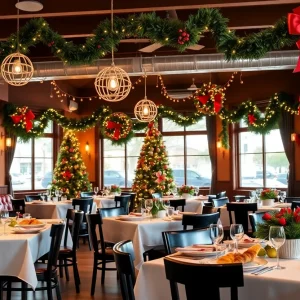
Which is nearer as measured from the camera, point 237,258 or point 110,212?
point 237,258

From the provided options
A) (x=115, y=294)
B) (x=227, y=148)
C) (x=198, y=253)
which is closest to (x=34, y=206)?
(x=115, y=294)

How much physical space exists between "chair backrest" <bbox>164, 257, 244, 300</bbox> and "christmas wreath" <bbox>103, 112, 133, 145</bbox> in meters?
12.1

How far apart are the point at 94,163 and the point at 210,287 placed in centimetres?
1413

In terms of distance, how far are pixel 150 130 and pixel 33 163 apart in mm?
3653

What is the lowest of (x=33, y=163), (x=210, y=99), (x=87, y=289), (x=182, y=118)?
(x=87, y=289)

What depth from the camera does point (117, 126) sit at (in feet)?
48.0

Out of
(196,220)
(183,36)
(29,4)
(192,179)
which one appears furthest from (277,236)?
(192,179)

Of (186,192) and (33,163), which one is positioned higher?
(33,163)

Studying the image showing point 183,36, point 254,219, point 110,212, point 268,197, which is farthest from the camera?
point 268,197

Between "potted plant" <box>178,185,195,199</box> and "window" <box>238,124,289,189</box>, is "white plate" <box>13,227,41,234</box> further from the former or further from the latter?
"window" <box>238,124,289,189</box>

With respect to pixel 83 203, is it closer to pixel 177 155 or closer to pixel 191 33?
pixel 191 33

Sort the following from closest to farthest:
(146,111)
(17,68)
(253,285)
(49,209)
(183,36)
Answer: (253,285)
(17,68)
(183,36)
(49,209)
(146,111)

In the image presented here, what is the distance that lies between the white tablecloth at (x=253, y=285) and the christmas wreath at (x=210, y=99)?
31.1ft

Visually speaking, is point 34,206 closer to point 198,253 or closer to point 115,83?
point 115,83
